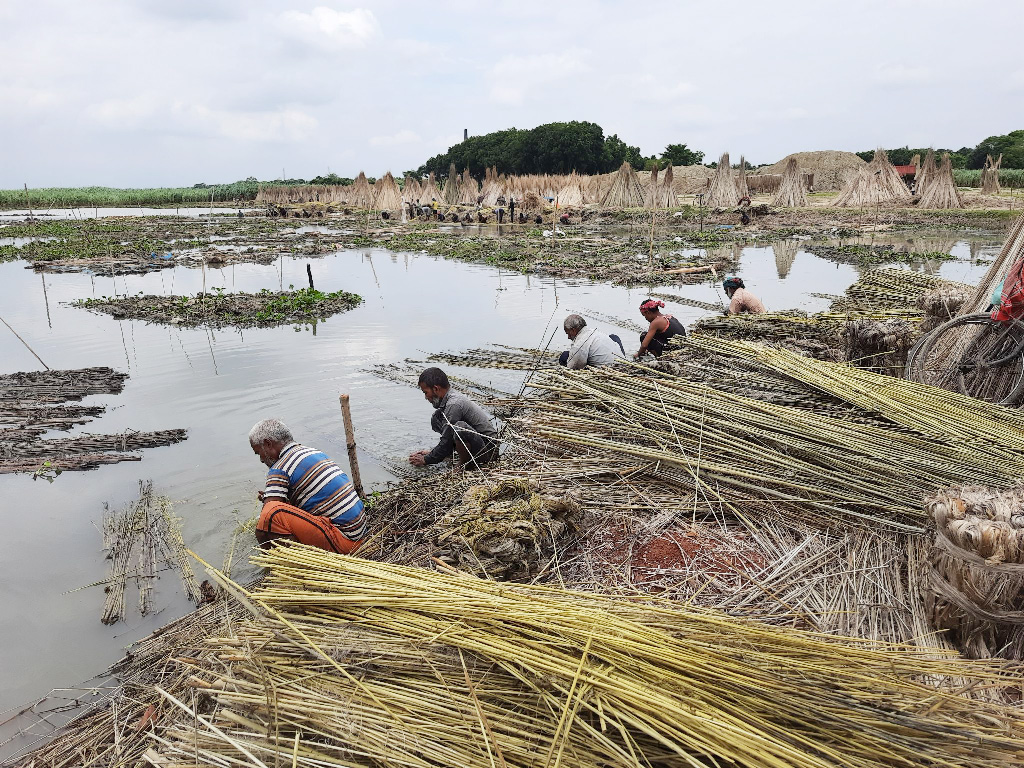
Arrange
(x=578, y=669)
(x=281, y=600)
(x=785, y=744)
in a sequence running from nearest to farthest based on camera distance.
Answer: (x=785, y=744) < (x=578, y=669) < (x=281, y=600)

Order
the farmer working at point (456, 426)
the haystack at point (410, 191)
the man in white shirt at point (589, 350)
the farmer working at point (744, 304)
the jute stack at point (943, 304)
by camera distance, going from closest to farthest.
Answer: the farmer working at point (456, 426)
the jute stack at point (943, 304)
the man in white shirt at point (589, 350)
the farmer working at point (744, 304)
the haystack at point (410, 191)

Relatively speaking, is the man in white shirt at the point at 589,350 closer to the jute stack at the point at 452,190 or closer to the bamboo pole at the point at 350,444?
the bamboo pole at the point at 350,444

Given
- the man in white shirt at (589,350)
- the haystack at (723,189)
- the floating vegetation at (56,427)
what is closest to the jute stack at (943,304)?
the man in white shirt at (589,350)

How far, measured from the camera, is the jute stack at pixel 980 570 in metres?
2.16

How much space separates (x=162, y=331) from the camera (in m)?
11.9

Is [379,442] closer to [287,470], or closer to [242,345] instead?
[287,470]

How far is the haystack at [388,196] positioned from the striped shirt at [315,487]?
38002 mm

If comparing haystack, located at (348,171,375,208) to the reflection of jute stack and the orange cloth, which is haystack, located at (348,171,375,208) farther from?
the orange cloth

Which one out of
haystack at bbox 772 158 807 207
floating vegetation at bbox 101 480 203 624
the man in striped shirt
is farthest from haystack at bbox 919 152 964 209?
floating vegetation at bbox 101 480 203 624

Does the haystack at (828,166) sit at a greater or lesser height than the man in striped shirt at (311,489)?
greater

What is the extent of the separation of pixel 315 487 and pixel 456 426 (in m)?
1.42

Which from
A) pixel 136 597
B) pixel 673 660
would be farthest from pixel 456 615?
pixel 136 597

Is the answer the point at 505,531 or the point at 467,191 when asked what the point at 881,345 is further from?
the point at 467,191

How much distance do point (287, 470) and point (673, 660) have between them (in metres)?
3.01
